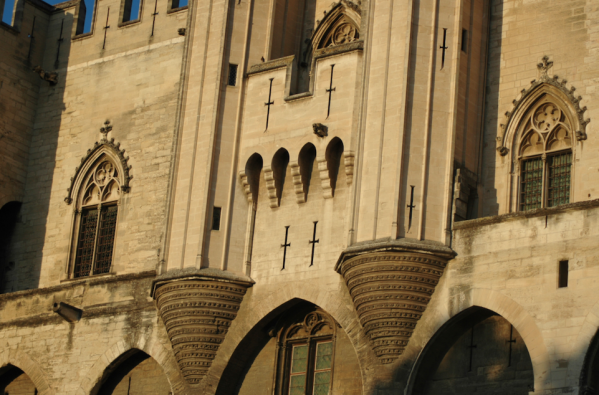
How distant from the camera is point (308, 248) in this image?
22.0 metres

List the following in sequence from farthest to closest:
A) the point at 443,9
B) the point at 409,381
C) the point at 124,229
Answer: the point at 124,229
the point at 443,9
the point at 409,381

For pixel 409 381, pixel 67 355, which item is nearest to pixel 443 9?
pixel 409 381

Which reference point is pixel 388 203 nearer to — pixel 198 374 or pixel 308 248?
pixel 308 248

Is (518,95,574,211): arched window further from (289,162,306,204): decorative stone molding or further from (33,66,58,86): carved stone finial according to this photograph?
(33,66,58,86): carved stone finial

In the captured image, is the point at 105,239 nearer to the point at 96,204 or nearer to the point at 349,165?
the point at 96,204

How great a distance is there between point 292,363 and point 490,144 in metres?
5.03

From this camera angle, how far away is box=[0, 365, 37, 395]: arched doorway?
2506 centimetres

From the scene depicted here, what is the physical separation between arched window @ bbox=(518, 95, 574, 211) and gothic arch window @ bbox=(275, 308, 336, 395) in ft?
12.9

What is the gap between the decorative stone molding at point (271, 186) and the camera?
75.0ft

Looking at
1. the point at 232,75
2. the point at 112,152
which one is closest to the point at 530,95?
the point at 232,75

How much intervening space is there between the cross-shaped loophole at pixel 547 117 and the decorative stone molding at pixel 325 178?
365 centimetres

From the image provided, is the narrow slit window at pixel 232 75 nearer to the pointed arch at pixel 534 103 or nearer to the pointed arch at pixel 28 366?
the pointed arch at pixel 534 103

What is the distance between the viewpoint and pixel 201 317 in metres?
22.2

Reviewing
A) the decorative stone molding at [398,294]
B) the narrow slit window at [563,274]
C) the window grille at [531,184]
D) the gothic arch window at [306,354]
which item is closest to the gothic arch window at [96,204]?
the gothic arch window at [306,354]
